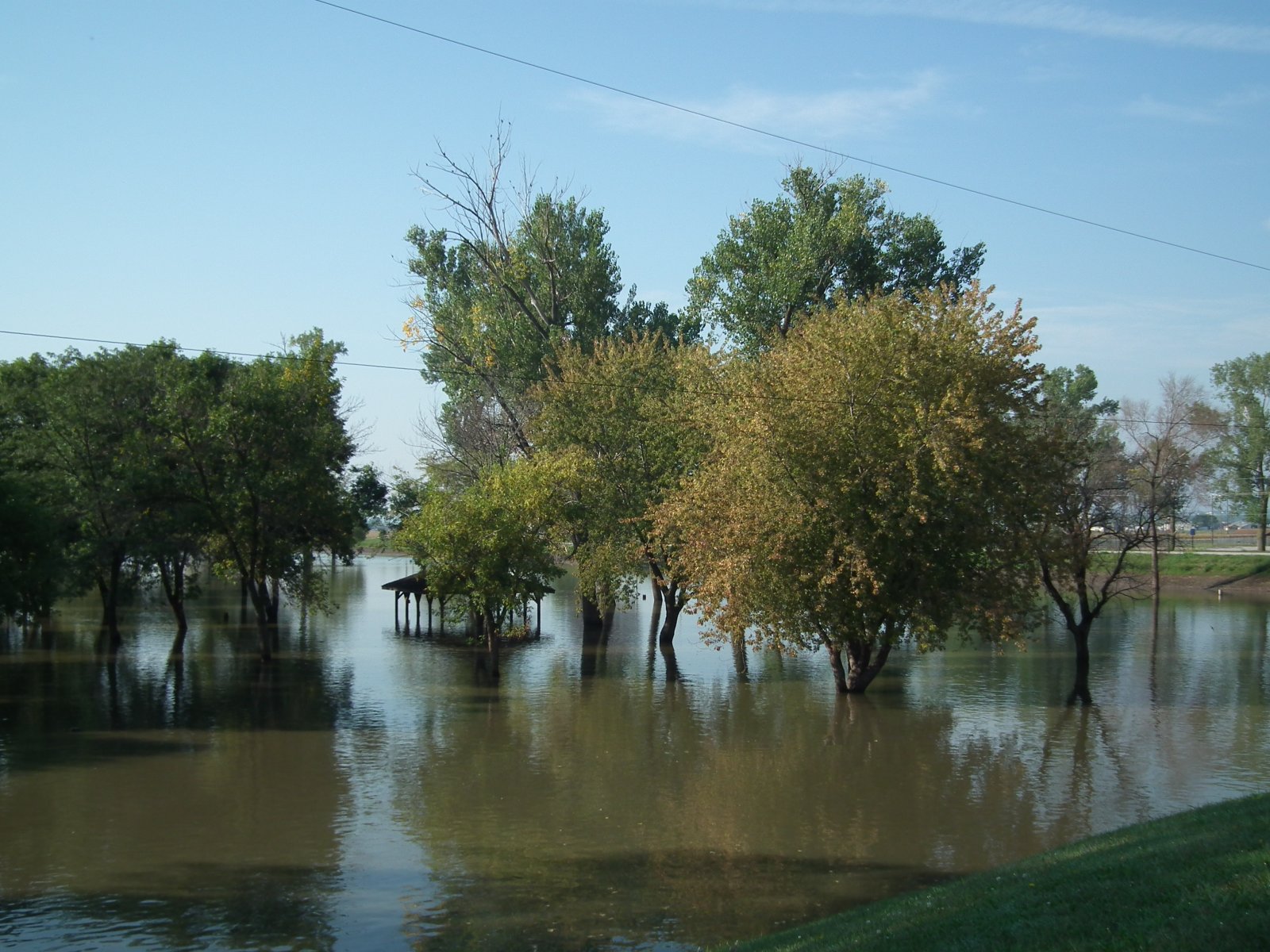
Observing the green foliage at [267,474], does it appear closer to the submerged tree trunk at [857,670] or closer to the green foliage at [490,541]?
the green foliage at [490,541]

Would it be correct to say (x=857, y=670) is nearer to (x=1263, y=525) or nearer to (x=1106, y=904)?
(x=1106, y=904)

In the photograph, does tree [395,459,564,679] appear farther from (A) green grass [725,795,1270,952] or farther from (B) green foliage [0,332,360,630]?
(A) green grass [725,795,1270,952]

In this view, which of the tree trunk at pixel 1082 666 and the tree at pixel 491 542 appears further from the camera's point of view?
the tree at pixel 491 542

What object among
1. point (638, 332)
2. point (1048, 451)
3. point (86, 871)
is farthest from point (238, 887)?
point (638, 332)

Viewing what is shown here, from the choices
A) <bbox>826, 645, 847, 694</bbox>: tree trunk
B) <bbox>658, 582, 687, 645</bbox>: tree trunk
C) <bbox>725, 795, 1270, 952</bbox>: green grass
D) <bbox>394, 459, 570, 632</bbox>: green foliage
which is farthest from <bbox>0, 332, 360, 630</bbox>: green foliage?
<bbox>725, 795, 1270, 952</bbox>: green grass

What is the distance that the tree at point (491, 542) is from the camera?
103ft

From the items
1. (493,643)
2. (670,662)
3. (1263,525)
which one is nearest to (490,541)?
(493,643)

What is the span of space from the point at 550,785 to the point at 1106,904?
515 inches

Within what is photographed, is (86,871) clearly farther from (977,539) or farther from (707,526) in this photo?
(977,539)

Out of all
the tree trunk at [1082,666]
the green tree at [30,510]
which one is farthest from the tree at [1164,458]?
the green tree at [30,510]

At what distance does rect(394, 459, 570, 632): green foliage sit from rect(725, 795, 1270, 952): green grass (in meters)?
20.9

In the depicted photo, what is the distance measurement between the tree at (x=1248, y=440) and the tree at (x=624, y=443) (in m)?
57.2

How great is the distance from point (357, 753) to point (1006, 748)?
44.5 ft

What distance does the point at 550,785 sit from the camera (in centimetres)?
2009
